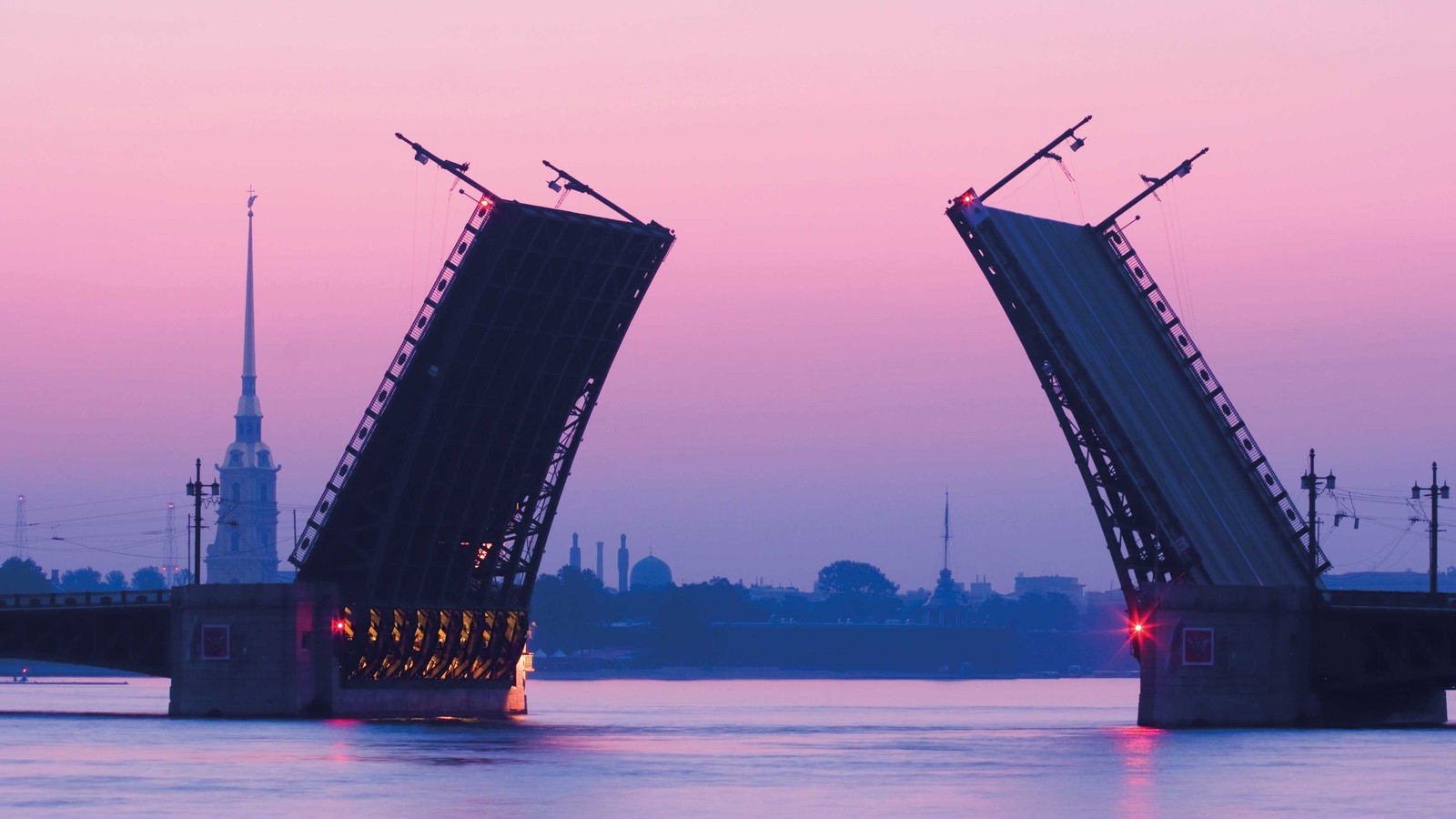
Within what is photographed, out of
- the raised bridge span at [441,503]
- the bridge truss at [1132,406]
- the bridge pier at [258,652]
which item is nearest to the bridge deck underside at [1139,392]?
the bridge truss at [1132,406]

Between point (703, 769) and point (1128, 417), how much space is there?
2204 cm

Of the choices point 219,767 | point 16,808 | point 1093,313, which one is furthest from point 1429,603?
point 16,808

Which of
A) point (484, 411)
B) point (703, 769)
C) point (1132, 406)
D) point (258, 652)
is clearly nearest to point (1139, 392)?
point (1132, 406)

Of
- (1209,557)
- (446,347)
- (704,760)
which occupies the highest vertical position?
(446,347)

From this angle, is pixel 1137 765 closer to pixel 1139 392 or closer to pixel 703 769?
pixel 703 769

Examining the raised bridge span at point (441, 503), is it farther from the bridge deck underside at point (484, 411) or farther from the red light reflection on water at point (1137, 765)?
the red light reflection on water at point (1137, 765)

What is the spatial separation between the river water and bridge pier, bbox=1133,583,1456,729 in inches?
65.1

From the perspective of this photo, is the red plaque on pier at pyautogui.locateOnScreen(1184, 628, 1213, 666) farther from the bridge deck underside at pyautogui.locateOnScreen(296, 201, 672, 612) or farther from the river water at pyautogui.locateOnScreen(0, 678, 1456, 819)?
the bridge deck underside at pyautogui.locateOnScreen(296, 201, 672, 612)

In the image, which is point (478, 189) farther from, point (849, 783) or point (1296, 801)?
point (1296, 801)

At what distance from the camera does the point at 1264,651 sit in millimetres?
69875

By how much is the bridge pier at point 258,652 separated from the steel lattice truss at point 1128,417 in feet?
70.9

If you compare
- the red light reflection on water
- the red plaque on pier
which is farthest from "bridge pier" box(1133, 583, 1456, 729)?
the red light reflection on water

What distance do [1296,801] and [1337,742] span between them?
21.6m

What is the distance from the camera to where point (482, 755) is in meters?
54.6
